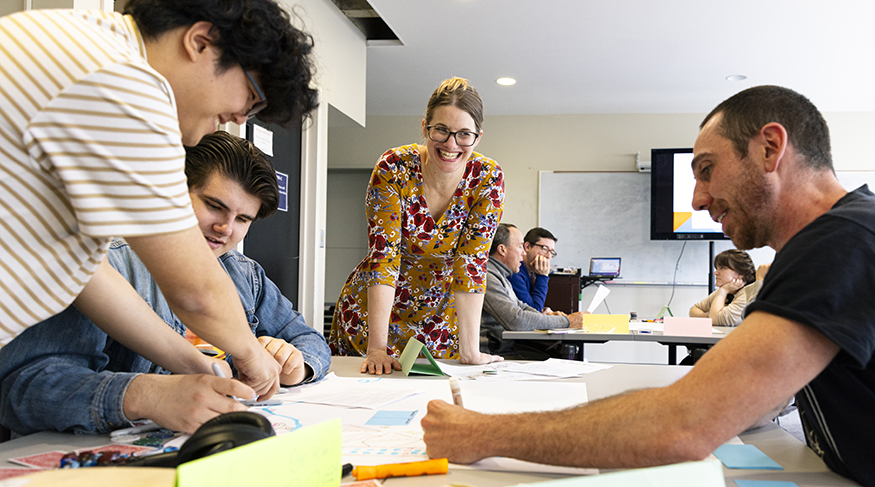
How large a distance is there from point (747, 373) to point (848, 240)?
0.20 meters

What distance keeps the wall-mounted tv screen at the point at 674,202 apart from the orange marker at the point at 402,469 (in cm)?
557

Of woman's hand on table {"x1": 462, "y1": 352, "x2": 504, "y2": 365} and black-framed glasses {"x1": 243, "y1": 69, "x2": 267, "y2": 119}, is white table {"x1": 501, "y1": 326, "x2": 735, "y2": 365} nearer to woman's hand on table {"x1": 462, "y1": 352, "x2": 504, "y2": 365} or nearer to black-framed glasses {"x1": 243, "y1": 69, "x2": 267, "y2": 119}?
woman's hand on table {"x1": 462, "y1": 352, "x2": 504, "y2": 365}

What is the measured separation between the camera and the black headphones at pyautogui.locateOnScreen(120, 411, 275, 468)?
1.79 ft

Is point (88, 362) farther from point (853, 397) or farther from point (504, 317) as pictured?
point (504, 317)

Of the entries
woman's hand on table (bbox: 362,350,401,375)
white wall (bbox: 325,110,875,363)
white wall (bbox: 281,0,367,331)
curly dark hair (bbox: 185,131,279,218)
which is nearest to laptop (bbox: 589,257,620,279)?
white wall (bbox: 325,110,875,363)

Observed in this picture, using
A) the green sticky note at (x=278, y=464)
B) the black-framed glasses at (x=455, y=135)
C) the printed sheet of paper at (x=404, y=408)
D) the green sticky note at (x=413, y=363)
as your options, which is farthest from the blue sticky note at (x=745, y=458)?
the black-framed glasses at (x=455, y=135)

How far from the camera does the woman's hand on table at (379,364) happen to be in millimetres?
1446

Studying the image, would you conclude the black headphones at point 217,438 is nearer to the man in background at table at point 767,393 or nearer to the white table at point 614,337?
the man in background at table at point 767,393

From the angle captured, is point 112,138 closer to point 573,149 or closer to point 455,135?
point 455,135

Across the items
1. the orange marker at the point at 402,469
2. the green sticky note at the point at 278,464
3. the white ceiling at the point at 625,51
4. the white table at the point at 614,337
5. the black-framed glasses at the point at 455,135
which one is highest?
the white ceiling at the point at 625,51

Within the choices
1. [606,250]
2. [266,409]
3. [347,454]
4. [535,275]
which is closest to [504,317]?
[535,275]

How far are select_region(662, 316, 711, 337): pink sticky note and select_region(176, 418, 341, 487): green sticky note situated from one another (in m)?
2.78

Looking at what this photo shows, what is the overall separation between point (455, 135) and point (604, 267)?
4722mm

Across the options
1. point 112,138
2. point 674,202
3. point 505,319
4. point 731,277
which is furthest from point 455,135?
point 674,202
